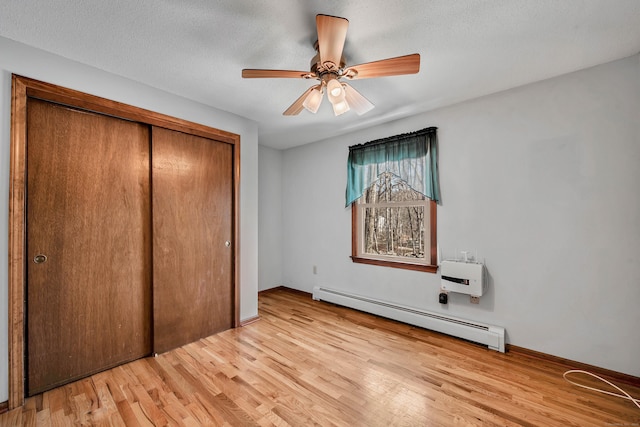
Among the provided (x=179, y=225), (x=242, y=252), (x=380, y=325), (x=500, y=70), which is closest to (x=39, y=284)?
(x=179, y=225)

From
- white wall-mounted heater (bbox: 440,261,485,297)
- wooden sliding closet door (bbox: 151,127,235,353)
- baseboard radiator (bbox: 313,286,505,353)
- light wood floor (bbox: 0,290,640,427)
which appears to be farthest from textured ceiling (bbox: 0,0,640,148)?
light wood floor (bbox: 0,290,640,427)

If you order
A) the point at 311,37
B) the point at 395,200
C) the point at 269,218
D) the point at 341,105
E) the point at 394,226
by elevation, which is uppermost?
the point at 311,37

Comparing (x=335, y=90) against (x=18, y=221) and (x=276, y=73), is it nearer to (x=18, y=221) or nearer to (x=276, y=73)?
(x=276, y=73)

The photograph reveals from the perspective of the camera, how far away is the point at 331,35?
1452 millimetres

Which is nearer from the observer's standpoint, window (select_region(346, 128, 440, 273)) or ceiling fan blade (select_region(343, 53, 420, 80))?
ceiling fan blade (select_region(343, 53, 420, 80))

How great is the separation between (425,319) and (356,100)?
2.35 m

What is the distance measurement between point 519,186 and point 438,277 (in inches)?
46.5

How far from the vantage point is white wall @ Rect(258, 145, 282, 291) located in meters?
4.37

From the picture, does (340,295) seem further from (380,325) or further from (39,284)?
(39,284)

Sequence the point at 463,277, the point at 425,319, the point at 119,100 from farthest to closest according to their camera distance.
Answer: the point at 425,319 < the point at 463,277 < the point at 119,100

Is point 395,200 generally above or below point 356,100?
below

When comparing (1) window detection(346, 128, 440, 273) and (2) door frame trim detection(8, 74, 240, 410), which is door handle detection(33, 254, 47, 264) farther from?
(1) window detection(346, 128, 440, 273)

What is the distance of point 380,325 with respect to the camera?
3.08 meters

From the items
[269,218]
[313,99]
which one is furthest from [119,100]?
[269,218]
